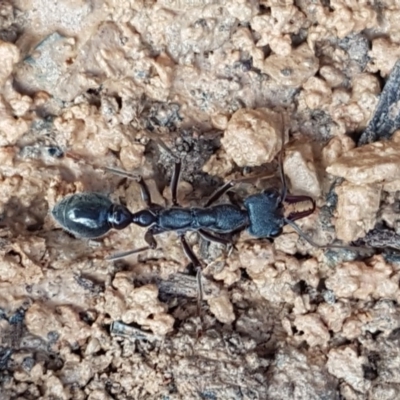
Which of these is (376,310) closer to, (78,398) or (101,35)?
(78,398)

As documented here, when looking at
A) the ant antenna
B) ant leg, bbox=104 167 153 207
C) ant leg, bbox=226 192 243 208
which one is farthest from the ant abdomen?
the ant antenna

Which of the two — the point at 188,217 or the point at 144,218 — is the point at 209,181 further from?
the point at 144,218

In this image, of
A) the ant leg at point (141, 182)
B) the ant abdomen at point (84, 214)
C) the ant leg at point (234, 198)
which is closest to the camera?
the ant abdomen at point (84, 214)

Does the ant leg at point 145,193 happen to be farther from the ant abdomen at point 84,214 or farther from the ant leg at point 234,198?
the ant leg at point 234,198

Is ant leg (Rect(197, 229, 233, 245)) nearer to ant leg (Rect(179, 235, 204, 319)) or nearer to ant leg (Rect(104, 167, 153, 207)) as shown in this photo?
ant leg (Rect(179, 235, 204, 319))

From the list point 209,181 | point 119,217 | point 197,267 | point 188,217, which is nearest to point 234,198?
point 209,181

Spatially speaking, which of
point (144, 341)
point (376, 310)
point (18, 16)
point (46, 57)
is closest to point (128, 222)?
point (144, 341)

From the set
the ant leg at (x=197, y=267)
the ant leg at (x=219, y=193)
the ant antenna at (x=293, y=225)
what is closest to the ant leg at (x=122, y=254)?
the ant leg at (x=197, y=267)
